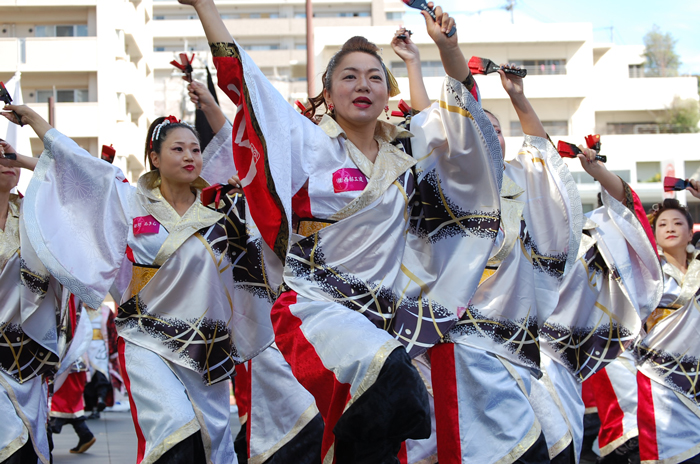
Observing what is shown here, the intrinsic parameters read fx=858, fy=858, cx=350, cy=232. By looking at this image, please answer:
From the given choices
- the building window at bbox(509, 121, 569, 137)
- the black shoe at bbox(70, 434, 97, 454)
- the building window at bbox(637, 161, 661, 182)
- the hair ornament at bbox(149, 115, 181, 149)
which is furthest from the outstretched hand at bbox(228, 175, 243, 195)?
the building window at bbox(509, 121, 569, 137)

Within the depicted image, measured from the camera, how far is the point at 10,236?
4930 mm

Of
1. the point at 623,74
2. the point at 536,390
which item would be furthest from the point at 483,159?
the point at 623,74

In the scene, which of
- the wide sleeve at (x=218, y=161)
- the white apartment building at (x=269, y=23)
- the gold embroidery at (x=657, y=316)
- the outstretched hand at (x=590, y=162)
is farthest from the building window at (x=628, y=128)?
the wide sleeve at (x=218, y=161)

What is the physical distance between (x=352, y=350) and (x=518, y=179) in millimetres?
1856

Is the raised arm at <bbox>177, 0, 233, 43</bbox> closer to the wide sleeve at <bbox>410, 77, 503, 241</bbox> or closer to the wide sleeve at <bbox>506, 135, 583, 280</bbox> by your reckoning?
the wide sleeve at <bbox>410, 77, 503, 241</bbox>

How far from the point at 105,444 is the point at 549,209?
512cm

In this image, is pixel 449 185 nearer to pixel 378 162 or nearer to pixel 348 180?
pixel 378 162

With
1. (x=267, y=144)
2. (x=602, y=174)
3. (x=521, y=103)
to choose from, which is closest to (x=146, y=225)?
(x=267, y=144)

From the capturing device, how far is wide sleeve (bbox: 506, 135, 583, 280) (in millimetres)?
4074

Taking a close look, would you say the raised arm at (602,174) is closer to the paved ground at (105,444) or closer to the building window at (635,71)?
the paved ground at (105,444)

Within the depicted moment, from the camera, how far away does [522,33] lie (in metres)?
31.2

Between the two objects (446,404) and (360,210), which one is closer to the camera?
(360,210)

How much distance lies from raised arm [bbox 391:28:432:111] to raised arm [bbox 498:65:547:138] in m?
0.36

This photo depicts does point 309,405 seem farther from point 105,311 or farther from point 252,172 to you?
point 105,311
